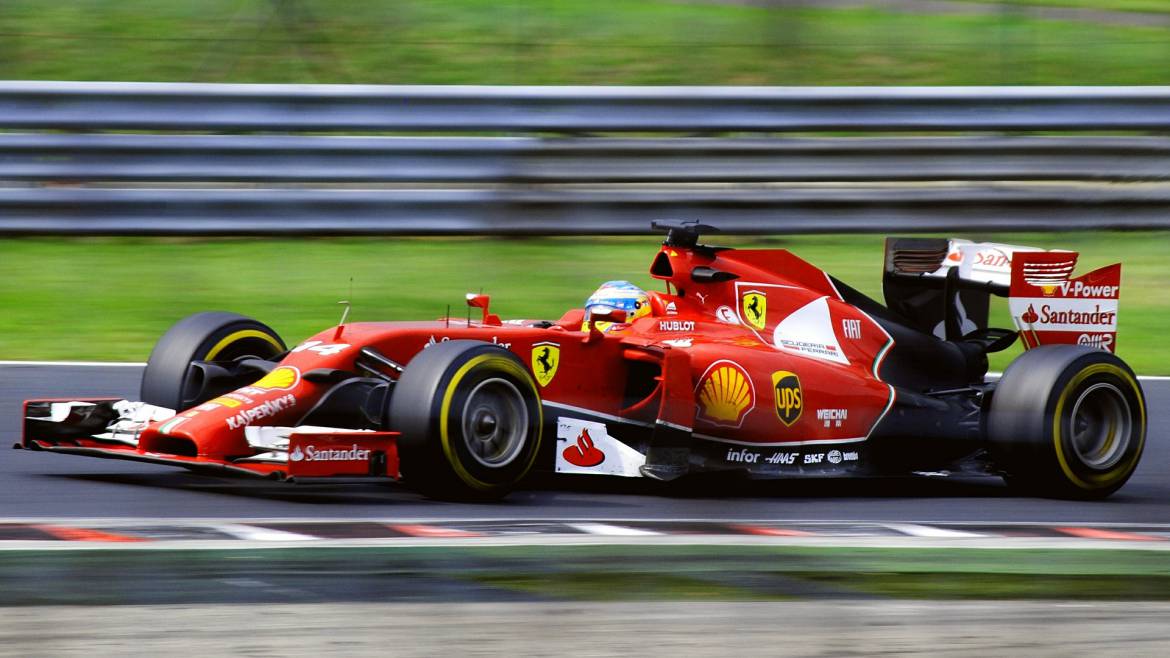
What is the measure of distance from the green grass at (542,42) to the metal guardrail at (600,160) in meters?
0.15

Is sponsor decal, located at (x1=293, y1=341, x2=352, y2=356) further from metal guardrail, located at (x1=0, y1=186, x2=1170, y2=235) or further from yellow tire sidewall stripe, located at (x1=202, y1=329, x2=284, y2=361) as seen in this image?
metal guardrail, located at (x1=0, y1=186, x2=1170, y2=235)

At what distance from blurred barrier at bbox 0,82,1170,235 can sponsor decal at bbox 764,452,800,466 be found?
9.95 ft

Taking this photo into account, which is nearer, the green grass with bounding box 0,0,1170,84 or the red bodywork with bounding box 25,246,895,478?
the green grass with bounding box 0,0,1170,84

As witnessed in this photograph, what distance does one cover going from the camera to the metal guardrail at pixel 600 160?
280 centimetres

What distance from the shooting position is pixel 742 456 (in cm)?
660

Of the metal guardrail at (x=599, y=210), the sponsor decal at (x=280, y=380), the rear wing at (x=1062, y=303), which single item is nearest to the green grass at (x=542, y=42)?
the metal guardrail at (x=599, y=210)

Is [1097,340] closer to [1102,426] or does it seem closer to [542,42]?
[1102,426]

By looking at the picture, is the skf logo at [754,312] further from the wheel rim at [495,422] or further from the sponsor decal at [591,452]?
the wheel rim at [495,422]

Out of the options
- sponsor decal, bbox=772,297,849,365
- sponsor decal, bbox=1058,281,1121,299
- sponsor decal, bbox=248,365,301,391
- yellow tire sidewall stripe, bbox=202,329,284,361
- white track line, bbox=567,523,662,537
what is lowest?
white track line, bbox=567,523,662,537

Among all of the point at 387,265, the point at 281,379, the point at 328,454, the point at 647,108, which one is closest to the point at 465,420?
the point at 328,454

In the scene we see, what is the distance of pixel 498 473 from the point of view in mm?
5941

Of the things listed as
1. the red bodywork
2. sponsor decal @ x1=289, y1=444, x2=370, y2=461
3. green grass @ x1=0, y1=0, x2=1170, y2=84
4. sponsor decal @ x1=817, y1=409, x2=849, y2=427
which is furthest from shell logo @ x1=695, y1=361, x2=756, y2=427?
green grass @ x1=0, y1=0, x2=1170, y2=84

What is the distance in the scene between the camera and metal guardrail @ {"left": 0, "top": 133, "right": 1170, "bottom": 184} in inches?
110

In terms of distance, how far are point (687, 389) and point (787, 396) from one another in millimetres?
502
